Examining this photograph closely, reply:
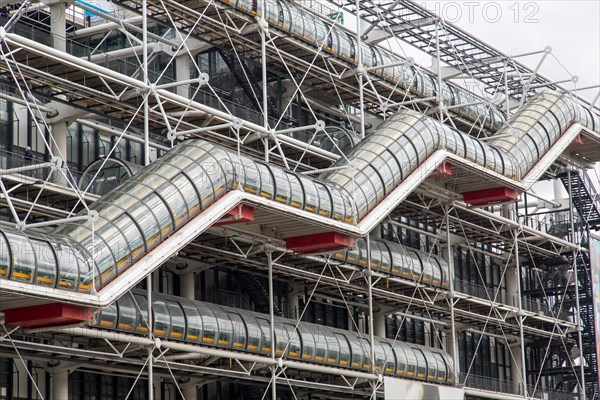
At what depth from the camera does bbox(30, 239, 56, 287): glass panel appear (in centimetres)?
2492

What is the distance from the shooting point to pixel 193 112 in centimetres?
3269

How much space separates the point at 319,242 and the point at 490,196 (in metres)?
9.50

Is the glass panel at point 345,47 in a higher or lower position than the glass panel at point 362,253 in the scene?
higher

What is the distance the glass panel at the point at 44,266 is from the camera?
81.8ft

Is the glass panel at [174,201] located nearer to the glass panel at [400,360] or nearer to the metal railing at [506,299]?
the glass panel at [400,360]

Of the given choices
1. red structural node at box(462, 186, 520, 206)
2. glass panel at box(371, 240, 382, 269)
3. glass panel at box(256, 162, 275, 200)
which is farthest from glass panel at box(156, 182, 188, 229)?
red structural node at box(462, 186, 520, 206)

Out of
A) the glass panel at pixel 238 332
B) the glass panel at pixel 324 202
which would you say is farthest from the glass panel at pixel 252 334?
Answer: the glass panel at pixel 324 202

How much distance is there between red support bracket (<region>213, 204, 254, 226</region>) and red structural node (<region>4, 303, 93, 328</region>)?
5.17 metres

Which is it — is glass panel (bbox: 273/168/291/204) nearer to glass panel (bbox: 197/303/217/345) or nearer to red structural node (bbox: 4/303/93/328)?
glass panel (bbox: 197/303/217/345)

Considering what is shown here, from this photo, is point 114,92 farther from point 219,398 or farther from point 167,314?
point 219,398

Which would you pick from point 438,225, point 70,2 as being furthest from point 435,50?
point 70,2

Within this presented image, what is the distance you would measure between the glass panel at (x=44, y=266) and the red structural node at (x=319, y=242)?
9420 millimetres

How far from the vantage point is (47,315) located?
2577 cm

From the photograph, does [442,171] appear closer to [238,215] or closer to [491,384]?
[238,215]
